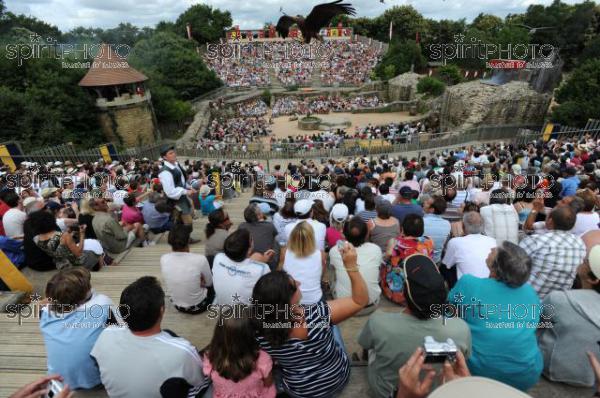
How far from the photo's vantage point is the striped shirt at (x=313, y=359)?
2418mm

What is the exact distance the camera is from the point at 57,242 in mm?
4559

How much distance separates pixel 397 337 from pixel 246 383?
1007mm

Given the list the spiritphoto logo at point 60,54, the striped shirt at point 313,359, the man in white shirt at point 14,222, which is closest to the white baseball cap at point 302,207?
the striped shirt at point 313,359

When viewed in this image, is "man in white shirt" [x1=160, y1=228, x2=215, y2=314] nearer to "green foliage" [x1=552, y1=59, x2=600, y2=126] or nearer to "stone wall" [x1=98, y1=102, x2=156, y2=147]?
"stone wall" [x1=98, y1=102, x2=156, y2=147]

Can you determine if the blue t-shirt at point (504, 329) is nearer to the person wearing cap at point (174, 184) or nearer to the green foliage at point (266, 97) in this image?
the person wearing cap at point (174, 184)

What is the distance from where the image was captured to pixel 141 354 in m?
2.33

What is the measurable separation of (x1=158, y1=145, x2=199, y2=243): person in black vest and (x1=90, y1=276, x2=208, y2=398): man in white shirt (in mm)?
3640

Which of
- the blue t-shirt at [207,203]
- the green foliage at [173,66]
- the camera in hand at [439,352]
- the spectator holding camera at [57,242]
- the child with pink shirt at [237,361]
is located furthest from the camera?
the green foliage at [173,66]

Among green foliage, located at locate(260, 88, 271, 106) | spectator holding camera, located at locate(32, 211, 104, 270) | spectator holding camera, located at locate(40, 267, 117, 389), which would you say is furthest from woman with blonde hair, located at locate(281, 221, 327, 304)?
green foliage, located at locate(260, 88, 271, 106)

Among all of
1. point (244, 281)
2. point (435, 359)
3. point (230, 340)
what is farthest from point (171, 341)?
point (435, 359)

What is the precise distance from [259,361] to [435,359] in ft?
3.54

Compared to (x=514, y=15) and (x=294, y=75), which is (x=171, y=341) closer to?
(x=294, y=75)

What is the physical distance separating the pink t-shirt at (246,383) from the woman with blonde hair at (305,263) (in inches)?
45.3

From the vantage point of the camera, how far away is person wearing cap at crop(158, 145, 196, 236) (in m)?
6.10
